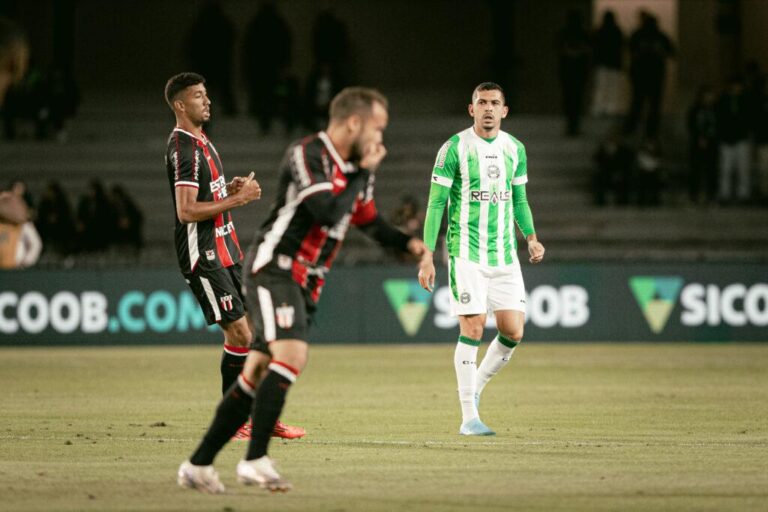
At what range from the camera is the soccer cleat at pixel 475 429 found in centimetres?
1027

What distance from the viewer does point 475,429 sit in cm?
1030

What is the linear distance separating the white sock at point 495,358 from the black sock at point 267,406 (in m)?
3.53

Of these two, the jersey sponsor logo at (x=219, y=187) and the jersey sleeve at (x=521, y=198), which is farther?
the jersey sleeve at (x=521, y=198)

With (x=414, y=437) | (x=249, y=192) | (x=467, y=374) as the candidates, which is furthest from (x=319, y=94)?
(x=249, y=192)

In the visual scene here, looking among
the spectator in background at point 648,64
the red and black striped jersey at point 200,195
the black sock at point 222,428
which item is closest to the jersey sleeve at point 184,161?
the red and black striped jersey at point 200,195

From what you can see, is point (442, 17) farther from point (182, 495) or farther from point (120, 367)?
point (182, 495)

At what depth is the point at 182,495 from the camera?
755cm

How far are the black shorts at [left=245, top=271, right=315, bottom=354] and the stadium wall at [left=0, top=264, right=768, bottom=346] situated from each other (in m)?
12.3

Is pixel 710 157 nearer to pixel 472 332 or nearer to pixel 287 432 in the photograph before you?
pixel 472 332

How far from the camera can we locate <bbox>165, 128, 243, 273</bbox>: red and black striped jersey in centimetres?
985

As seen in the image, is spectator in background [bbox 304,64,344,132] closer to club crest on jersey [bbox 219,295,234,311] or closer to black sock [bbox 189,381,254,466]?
club crest on jersey [bbox 219,295,234,311]

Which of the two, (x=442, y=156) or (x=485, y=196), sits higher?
(x=442, y=156)

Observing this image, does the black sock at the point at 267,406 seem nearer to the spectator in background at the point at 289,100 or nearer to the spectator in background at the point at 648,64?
the spectator in background at the point at 648,64

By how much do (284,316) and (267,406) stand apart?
48cm
